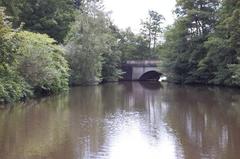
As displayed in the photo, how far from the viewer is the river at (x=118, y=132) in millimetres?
12898

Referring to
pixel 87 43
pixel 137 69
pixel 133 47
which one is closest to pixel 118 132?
pixel 87 43

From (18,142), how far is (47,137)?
1205 mm

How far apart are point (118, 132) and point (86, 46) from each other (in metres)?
29.1

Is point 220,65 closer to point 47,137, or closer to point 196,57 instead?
point 196,57

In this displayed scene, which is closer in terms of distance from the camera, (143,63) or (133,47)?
(143,63)

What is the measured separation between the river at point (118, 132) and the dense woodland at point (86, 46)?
4217 mm

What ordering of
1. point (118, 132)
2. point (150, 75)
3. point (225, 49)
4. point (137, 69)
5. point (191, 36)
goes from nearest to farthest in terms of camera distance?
point (118, 132) → point (225, 49) → point (191, 36) → point (137, 69) → point (150, 75)

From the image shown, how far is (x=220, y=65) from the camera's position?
147ft

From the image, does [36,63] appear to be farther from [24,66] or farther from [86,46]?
[86,46]

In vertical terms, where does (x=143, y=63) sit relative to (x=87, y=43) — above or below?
below

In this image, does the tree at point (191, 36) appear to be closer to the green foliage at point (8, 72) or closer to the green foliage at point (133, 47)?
the green foliage at point (133, 47)

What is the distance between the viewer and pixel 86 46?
44844 mm

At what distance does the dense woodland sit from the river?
422 cm

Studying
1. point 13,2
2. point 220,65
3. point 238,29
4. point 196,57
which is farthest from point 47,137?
point 196,57
